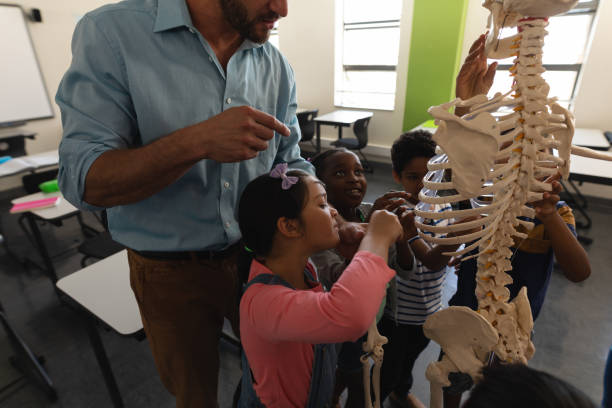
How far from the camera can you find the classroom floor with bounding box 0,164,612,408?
78.3 inches

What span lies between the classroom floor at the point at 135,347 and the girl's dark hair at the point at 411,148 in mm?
1296

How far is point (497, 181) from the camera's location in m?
0.96

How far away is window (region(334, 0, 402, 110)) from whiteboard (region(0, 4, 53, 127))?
4.76m

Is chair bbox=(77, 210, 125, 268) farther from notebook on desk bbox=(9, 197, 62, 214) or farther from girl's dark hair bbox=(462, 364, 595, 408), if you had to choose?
girl's dark hair bbox=(462, 364, 595, 408)

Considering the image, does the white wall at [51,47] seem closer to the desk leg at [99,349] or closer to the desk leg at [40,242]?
the desk leg at [40,242]

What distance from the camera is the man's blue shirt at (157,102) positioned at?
2.91 feet

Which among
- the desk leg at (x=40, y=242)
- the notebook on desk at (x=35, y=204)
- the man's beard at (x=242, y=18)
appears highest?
the man's beard at (x=242, y=18)

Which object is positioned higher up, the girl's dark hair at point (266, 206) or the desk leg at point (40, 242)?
the girl's dark hair at point (266, 206)

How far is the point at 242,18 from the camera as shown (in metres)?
1.00

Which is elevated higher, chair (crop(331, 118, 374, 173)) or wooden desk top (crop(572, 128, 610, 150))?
wooden desk top (crop(572, 128, 610, 150))

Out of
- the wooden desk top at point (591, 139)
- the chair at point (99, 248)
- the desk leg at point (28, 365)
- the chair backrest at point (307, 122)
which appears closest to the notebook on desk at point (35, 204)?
the chair at point (99, 248)

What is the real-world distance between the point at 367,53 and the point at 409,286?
5661 millimetres

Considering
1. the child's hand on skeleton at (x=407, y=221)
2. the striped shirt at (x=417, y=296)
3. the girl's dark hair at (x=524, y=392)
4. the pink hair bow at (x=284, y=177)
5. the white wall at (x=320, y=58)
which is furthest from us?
the white wall at (x=320, y=58)

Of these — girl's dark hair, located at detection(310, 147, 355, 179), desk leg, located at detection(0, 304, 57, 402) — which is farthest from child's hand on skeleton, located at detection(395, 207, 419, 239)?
desk leg, located at detection(0, 304, 57, 402)
